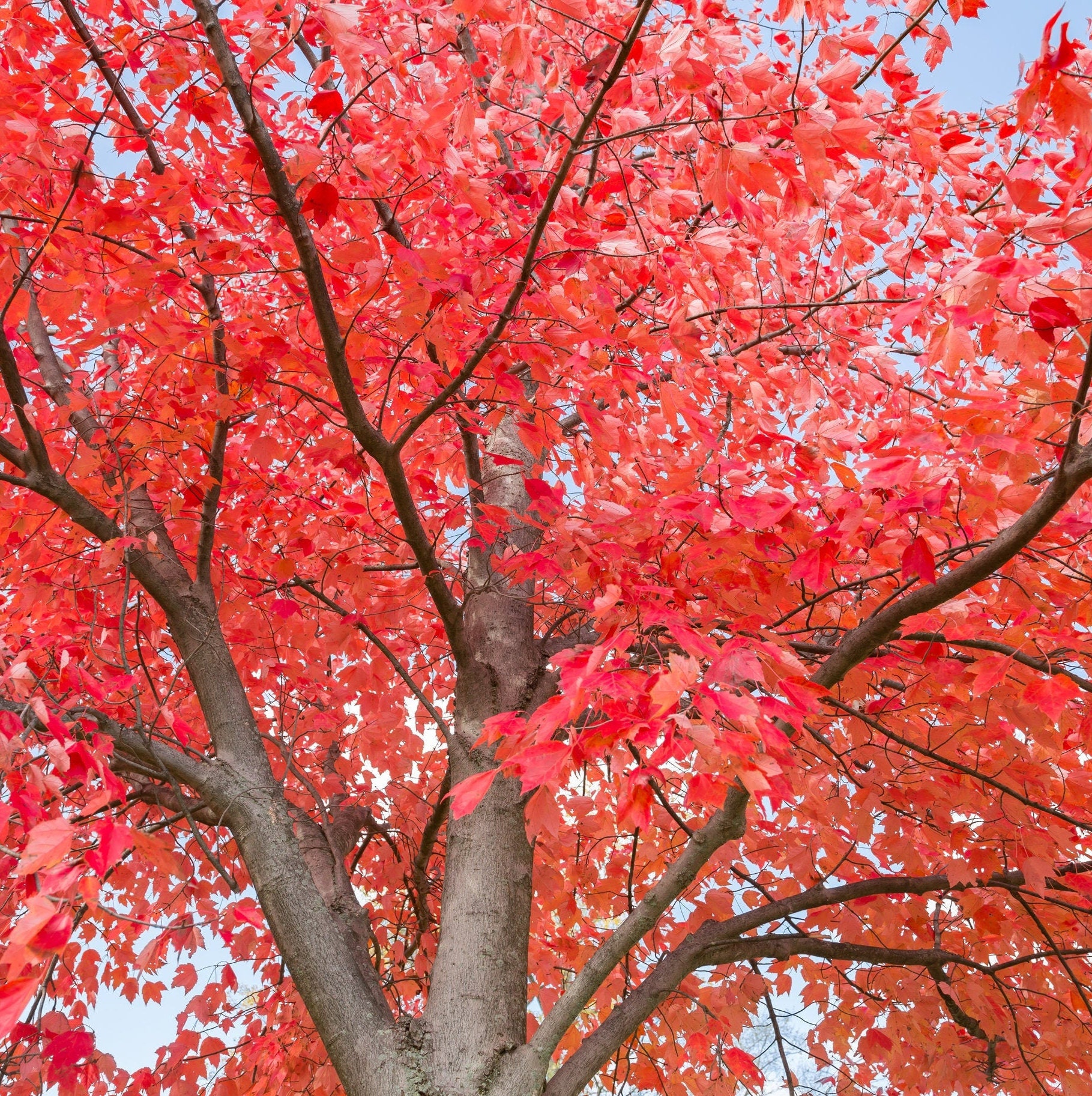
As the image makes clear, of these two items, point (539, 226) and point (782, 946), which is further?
point (782, 946)

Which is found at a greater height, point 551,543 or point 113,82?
point 113,82

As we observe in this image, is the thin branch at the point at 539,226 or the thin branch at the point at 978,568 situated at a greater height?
the thin branch at the point at 539,226

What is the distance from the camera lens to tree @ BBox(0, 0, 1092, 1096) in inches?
82.7

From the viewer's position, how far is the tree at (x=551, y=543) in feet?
6.89

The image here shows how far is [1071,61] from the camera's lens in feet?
5.60

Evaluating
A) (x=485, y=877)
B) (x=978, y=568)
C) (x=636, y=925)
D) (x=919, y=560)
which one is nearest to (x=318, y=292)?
(x=919, y=560)

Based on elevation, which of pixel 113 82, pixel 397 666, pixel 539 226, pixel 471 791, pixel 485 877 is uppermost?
pixel 113 82

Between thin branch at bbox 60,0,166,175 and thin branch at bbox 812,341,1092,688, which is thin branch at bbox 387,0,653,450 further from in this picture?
thin branch at bbox 812,341,1092,688

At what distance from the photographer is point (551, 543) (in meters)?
2.84

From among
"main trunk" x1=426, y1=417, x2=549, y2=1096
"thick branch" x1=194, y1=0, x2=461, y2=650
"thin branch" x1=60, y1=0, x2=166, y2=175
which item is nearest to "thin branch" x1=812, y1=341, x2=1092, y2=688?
"main trunk" x1=426, y1=417, x2=549, y2=1096

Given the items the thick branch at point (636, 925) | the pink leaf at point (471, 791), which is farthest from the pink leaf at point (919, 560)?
the pink leaf at point (471, 791)

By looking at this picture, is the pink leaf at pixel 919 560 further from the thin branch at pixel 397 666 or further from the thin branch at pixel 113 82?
the thin branch at pixel 113 82

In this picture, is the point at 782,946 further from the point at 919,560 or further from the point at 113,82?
the point at 113,82

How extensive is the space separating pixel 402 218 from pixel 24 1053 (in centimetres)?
360
